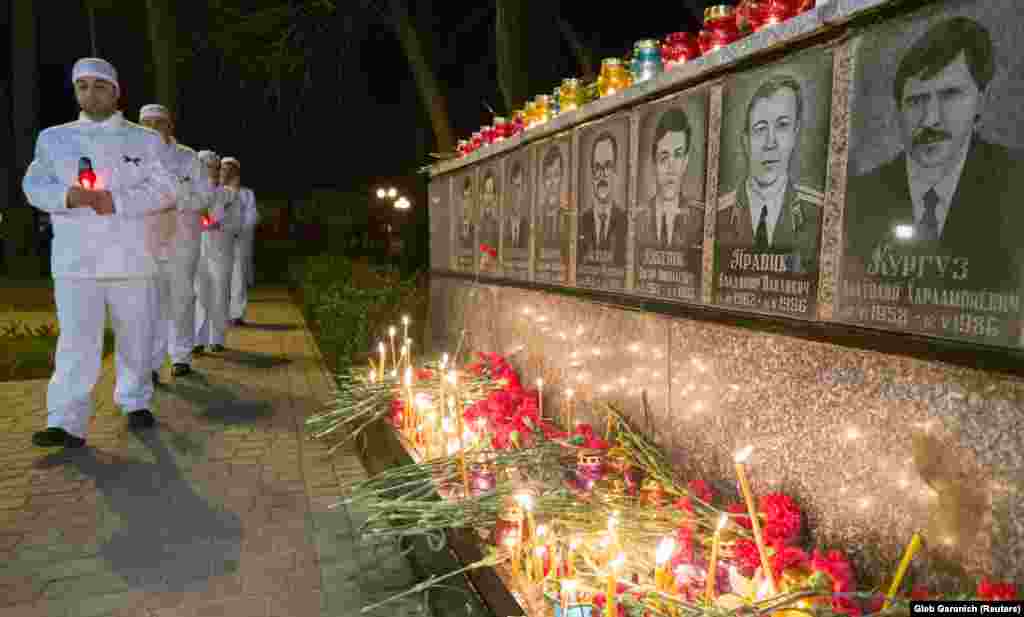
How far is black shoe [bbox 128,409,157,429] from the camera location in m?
5.30

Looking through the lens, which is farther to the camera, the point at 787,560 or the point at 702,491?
the point at 702,491

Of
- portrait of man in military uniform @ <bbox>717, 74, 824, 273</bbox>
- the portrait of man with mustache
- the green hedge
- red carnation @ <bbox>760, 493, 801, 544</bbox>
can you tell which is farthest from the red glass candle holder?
the green hedge

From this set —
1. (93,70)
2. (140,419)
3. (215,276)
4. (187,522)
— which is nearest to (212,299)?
(215,276)

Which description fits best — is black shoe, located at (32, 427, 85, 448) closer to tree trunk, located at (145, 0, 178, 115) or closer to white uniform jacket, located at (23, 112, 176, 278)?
Result: white uniform jacket, located at (23, 112, 176, 278)

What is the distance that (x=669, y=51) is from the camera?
359 centimetres

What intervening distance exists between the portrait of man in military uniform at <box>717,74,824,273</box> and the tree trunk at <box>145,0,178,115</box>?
661 inches

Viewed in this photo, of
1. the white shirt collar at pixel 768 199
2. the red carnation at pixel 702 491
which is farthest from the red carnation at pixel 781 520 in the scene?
the white shirt collar at pixel 768 199

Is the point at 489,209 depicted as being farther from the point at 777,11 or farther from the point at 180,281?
the point at 777,11

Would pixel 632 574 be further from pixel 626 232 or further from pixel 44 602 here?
pixel 44 602

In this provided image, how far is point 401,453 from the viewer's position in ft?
13.5

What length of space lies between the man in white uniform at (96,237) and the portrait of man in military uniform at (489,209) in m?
2.39

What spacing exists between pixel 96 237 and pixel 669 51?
3841mm

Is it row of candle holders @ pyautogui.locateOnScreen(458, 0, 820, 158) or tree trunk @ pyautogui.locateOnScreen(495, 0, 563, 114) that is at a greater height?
tree trunk @ pyautogui.locateOnScreen(495, 0, 563, 114)

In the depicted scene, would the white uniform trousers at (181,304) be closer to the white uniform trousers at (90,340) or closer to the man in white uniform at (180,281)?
the man in white uniform at (180,281)
